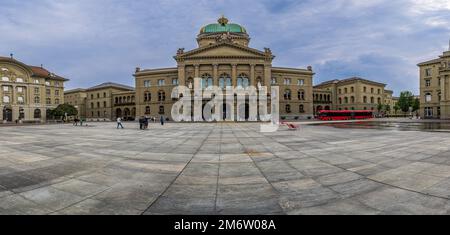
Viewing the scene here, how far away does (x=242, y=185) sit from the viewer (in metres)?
6.10

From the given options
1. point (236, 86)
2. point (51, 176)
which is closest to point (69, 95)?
point (236, 86)

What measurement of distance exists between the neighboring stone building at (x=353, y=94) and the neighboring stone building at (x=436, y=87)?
20987 millimetres

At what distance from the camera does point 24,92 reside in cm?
7669

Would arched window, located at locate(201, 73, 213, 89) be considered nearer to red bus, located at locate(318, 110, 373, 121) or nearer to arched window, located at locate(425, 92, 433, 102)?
red bus, located at locate(318, 110, 373, 121)

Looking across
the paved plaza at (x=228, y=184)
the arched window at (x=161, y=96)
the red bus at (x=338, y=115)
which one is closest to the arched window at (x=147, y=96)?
the arched window at (x=161, y=96)

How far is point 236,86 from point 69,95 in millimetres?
85725

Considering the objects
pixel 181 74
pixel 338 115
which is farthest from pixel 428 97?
pixel 181 74

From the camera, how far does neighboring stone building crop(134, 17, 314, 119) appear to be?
6656 centimetres

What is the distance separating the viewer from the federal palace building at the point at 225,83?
66.8 meters

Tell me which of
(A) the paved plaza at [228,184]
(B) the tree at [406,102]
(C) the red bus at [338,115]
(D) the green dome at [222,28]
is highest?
(D) the green dome at [222,28]

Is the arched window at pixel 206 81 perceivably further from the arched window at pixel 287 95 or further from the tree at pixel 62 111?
the tree at pixel 62 111

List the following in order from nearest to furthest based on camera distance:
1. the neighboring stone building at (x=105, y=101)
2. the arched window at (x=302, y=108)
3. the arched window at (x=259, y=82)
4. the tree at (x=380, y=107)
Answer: the arched window at (x=259, y=82)
the arched window at (x=302, y=108)
the neighboring stone building at (x=105, y=101)
the tree at (x=380, y=107)

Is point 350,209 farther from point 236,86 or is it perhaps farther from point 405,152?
point 236,86

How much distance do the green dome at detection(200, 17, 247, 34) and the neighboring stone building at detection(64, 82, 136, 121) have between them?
35.5m
